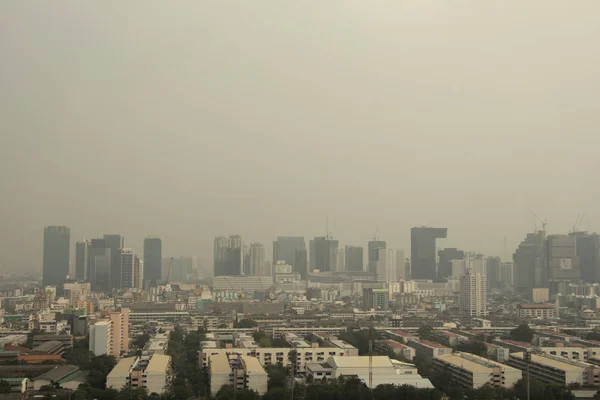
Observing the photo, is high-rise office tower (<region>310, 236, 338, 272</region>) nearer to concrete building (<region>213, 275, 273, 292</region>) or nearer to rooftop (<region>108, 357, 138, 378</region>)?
concrete building (<region>213, 275, 273, 292</region>)

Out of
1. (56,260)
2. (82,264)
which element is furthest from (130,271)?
(56,260)

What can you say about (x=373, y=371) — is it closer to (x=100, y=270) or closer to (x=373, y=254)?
(x=100, y=270)

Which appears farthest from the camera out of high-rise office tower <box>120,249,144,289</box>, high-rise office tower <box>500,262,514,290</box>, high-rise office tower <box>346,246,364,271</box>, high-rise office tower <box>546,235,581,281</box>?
high-rise office tower <box>346,246,364,271</box>

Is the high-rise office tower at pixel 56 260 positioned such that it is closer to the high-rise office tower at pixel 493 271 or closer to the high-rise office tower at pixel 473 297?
the high-rise office tower at pixel 473 297

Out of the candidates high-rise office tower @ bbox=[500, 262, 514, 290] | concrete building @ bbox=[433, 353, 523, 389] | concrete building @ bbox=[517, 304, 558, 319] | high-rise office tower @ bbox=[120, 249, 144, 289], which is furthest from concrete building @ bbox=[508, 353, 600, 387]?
high-rise office tower @ bbox=[120, 249, 144, 289]

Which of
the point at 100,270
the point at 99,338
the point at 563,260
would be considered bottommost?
the point at 99,338

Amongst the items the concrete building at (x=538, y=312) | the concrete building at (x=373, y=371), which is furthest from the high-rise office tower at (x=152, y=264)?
the concrete building at (x=373, y=371)

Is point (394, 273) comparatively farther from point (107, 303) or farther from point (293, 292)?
point (107, 303)
